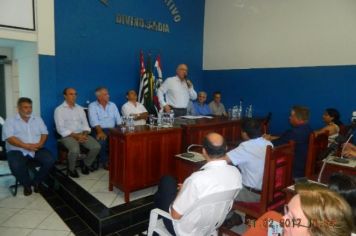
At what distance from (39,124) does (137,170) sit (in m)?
1.58

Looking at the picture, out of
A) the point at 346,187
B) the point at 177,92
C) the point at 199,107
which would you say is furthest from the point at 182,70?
the point at 346,187

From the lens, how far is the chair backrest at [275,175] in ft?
6.80

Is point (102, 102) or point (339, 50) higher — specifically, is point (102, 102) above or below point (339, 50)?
below

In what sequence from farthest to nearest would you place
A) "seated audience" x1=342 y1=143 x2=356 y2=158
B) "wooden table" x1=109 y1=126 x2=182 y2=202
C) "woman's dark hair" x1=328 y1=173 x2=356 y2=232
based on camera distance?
1. "wooden table" x1=109 y1=126 x2=182 y2=202
2. "seated audience" x1=342 y1=143 x2=356 y2=158
3. "woman's dark hair" x1=328 y1=173 x2=356 y2=232

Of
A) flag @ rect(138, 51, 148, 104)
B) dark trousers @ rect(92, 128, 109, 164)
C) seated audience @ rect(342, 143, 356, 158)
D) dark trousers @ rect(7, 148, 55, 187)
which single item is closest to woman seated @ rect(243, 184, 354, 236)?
seated audience @ rect(342, 143, 356, 158)

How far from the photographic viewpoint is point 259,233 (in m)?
1.28

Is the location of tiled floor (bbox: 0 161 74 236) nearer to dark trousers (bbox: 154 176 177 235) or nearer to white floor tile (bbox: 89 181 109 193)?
white floor tile (bbox: 89 181 109 193)

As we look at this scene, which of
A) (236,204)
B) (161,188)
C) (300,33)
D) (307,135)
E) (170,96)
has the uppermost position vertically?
(300,33)

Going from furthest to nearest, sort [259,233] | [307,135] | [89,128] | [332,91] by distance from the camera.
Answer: [332,91] → [89,128] → [307,135] → [259,233]

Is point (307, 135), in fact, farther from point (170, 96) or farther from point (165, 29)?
point (165, 29)

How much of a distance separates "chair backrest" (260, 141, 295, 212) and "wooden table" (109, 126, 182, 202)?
1327 mm

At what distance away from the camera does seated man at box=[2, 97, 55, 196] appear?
3.24 meters

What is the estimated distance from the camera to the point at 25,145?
11.0 ft

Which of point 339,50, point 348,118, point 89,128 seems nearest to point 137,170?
point 89,128
